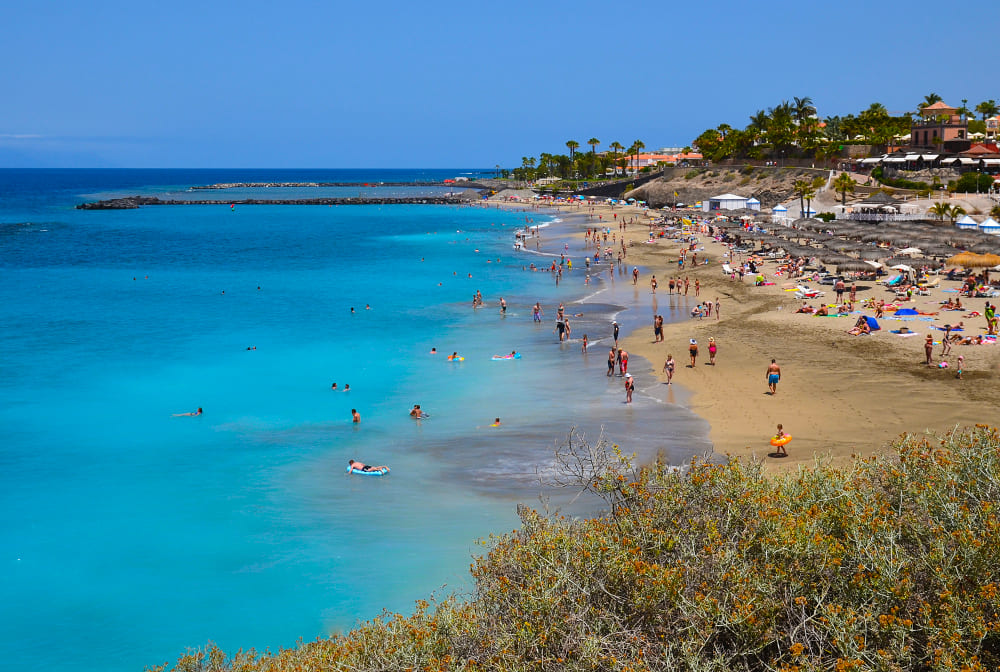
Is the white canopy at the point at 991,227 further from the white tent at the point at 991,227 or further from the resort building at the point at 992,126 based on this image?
the resort building at the point at 992,126

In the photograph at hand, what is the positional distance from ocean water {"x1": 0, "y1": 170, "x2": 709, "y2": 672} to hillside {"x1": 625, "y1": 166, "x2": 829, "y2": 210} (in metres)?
45.9

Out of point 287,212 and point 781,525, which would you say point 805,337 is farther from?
point 287,212

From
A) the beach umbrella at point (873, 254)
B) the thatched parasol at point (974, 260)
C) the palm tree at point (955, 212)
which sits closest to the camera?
the thatched parasol at point (974, 260)

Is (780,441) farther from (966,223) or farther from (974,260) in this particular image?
(966,223)

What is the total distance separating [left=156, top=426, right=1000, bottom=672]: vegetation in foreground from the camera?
831 cm

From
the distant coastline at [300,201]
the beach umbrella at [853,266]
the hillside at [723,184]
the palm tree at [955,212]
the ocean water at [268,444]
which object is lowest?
the ocean water at [268,444]

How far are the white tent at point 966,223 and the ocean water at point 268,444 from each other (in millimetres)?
23930

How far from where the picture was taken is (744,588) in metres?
8.80

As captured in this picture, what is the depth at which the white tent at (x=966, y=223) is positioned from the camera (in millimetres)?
53344

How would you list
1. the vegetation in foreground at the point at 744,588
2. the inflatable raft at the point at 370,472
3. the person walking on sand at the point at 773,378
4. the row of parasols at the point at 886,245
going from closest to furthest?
the vegetation in foreground at the point at 744,588
the inflatable raft at the point at 370,472
the person walking on sand at the point at 773,378
the row of parasols at the point at 886,245

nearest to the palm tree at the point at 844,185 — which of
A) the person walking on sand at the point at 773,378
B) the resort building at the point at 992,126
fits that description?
the resort building at the point at 992,126

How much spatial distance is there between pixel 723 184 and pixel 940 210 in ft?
163

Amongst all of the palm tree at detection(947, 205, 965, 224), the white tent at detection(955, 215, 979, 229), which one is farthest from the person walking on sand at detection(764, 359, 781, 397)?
the palm tree at detection(947, 205, 965, 224)

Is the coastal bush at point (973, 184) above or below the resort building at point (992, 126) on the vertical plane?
below
